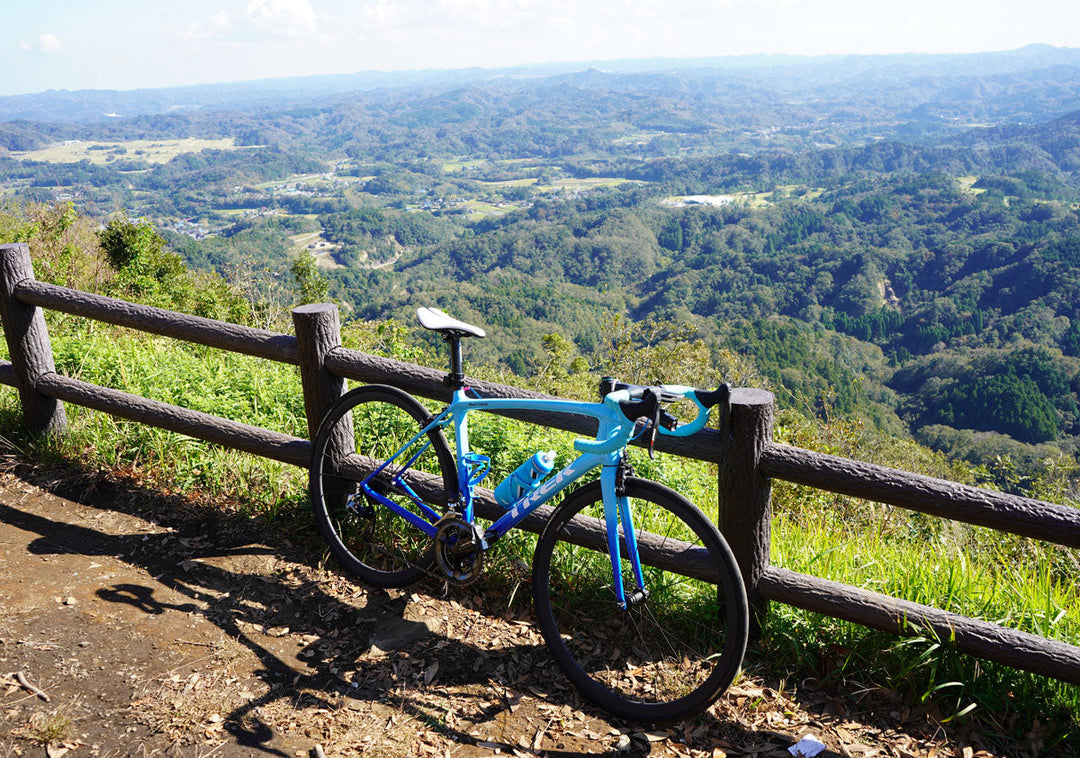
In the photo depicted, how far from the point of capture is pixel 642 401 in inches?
90.5

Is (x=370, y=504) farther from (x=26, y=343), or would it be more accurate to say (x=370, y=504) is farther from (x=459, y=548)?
(x=26, y=343)

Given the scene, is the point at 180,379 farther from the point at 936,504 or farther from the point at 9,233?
the point at 9,233

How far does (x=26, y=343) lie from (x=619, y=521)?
11.7 ft

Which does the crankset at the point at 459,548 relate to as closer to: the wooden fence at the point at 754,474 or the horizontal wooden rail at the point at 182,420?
the wooden fence at the point at 754,474

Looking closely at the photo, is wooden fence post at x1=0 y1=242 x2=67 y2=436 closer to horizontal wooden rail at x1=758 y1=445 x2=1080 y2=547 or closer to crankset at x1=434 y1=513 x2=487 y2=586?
crankset at x1=434 y1=513 x2=487 y2=586

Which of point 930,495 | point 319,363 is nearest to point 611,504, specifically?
point 930,495

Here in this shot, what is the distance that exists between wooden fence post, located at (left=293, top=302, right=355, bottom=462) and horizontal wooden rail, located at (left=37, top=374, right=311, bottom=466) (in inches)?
7.8

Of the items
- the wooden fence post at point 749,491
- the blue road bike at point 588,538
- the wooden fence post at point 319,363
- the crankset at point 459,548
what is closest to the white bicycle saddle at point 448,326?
the blue road bike at point 588,538

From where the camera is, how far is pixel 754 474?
2.57 m

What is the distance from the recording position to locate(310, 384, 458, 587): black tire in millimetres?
3088

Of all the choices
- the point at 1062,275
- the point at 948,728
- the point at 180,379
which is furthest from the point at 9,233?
the point at 1062,275

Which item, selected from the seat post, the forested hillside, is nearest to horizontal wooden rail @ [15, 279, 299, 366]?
the seat post

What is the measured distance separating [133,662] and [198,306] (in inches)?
599

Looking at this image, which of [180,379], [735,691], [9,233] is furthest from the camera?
[9,233]
